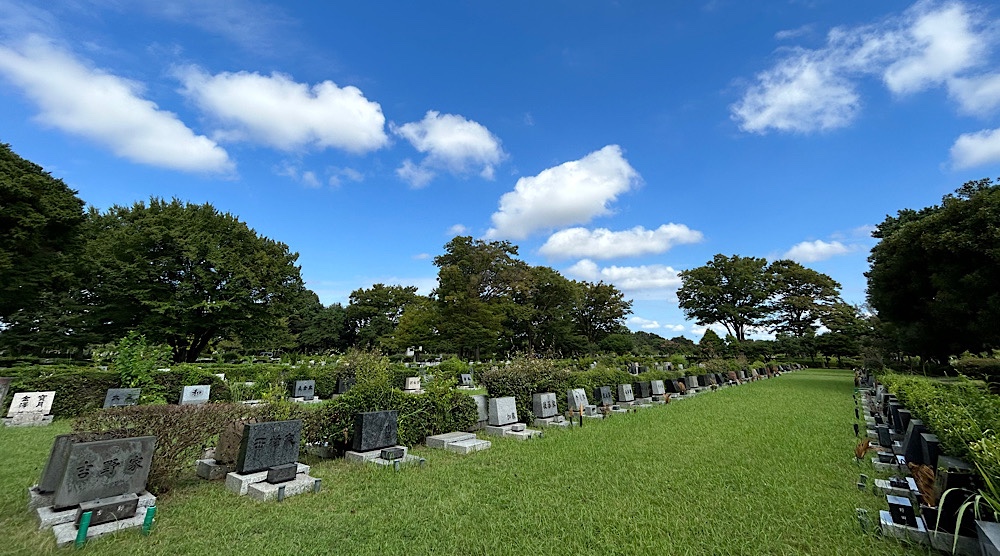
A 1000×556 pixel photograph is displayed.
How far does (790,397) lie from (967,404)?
1050 cm

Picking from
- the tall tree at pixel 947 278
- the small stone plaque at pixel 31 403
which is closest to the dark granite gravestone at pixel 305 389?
the small stone plaque at pixel 31 403

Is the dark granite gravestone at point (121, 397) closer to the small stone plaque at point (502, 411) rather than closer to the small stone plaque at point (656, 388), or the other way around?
the small stone plaque at point (502, 411)

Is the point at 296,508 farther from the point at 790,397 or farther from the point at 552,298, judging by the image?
the point at 552,298

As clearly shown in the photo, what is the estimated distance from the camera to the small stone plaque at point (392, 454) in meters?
6.43

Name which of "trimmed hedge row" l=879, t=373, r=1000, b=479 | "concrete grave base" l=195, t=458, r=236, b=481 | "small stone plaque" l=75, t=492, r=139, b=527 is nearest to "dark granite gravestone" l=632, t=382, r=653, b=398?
"trimmed hedge row" l=879, t=373, r=1000, b=479

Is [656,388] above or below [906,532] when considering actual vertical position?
above

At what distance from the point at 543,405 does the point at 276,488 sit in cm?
666

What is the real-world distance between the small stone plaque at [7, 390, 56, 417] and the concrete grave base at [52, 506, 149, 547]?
8798 millimetres

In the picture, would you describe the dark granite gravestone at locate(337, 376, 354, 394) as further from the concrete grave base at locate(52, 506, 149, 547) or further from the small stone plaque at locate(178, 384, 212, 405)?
the concrete grave base at locate(52, 506, 149, 547)

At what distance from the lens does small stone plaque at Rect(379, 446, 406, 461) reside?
6430mm

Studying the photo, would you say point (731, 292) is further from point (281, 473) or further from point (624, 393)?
point (281, 473)

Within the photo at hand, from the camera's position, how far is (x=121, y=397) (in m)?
9.81

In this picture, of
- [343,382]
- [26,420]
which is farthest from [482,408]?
[26,420]

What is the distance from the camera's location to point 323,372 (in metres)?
15.5
